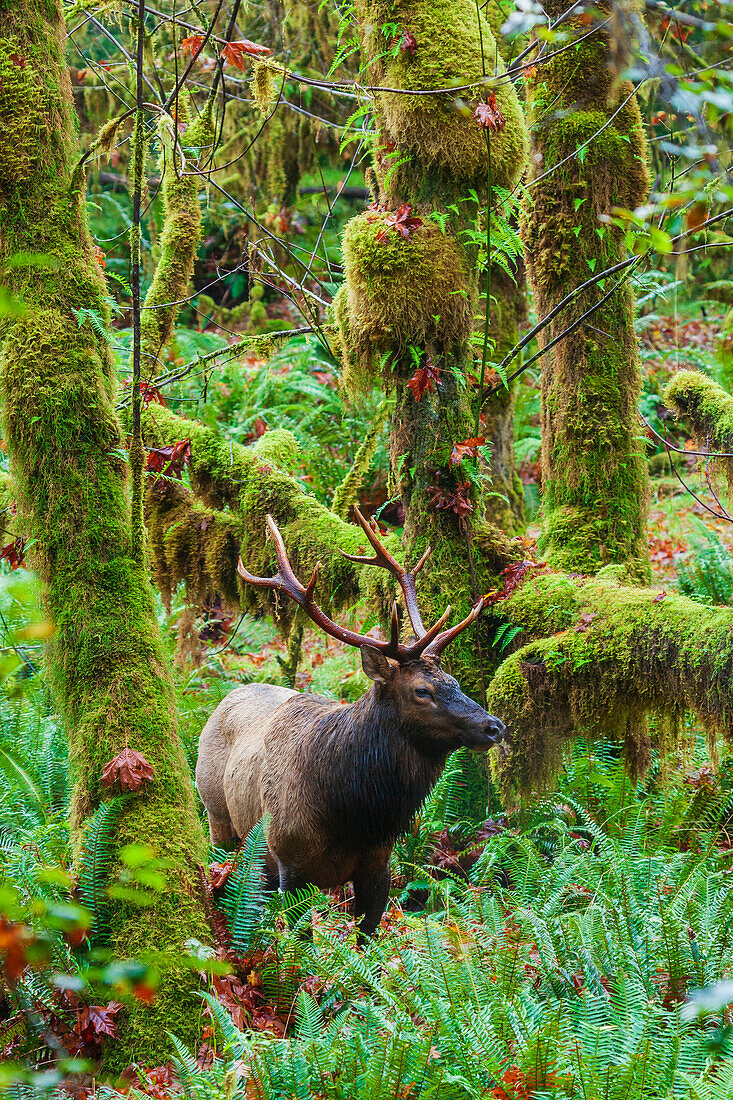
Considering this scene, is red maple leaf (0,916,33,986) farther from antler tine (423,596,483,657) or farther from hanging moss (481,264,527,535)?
hanging moss (481,264,527,535)

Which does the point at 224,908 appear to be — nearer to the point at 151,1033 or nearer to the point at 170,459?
the point at 151,1033

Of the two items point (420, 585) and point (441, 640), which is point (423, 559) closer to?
point (420, 585)

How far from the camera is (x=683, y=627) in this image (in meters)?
5.57

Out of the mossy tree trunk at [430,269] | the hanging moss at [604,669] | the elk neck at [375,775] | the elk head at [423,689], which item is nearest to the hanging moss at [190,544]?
the mossy tree trunk at [430,269]

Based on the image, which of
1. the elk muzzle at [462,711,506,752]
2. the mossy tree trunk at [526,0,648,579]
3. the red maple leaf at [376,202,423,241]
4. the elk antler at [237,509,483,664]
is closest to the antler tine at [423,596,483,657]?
the elk antler at [237,509,483,664]

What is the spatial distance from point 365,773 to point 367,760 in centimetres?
8

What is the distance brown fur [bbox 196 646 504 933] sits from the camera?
17.4 feet

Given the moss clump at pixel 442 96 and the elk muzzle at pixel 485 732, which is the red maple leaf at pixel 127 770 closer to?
the elk muzzle at pixel 485 732

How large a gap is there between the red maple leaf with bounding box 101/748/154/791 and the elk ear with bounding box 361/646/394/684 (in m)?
1.64

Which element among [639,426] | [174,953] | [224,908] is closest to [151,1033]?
[174,953]

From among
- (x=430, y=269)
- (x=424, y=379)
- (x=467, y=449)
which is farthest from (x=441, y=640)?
(x=430, y=269)

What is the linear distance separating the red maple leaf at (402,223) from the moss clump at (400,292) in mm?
28

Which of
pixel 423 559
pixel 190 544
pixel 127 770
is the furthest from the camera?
pixel 190 544

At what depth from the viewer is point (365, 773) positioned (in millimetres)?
5465
